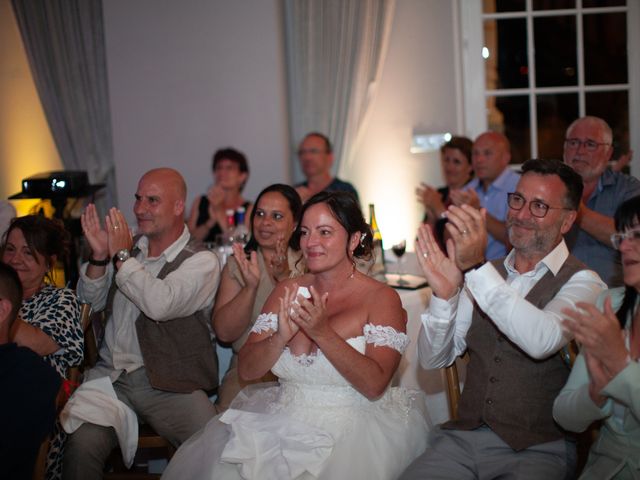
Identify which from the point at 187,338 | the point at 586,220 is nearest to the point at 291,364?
the point at 187,338

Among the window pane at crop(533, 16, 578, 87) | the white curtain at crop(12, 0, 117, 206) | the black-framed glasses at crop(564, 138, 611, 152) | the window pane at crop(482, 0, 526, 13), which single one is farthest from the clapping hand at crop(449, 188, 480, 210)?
the white curtain at crop(12, 0, 117, 206)

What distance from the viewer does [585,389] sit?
7.28ft

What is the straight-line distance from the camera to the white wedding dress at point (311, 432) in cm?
239

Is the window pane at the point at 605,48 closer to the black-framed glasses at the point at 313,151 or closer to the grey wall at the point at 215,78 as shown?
the grey wall at the point at 215,78

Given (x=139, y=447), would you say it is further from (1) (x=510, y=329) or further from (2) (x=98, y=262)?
(1) (x=510, y=329)

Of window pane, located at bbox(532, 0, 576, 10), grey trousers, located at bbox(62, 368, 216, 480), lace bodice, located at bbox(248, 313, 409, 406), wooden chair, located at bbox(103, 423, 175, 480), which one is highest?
window pane, located at bbox(532, 0, 576, 10)

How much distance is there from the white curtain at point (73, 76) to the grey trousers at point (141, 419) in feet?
11.0

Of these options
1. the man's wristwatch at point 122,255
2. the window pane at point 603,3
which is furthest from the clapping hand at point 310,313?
the window pane at point 603,3

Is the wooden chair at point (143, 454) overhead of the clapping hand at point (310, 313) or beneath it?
beneath

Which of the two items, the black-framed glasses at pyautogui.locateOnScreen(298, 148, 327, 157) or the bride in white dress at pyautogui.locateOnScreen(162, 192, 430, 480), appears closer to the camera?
the bride in white dress at pyautogui.locateOnScreen(162, 192, 430, 480)

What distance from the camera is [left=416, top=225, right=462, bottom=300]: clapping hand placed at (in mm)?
2469

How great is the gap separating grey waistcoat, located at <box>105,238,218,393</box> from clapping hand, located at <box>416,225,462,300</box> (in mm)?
1138

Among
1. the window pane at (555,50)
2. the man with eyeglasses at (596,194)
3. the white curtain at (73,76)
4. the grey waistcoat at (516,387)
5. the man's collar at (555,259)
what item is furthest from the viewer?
the white curtain at (73,76)

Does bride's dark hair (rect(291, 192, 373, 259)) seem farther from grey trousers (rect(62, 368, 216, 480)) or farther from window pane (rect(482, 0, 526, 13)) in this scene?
window pane (rect(482, 0, 526, 13))
